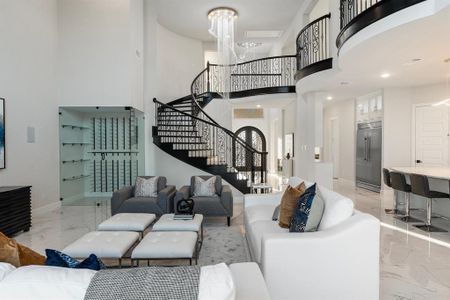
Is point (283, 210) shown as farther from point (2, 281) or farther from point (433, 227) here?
point (433, 227)

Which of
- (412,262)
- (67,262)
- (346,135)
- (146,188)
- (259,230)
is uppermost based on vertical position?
(346,135)

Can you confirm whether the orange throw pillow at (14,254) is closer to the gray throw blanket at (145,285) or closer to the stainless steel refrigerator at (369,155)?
the gray throw blanket at (145,285)

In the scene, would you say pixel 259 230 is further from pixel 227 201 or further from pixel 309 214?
pixel 227 201

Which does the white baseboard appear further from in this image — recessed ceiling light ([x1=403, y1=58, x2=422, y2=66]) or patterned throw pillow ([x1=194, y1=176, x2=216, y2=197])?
recessed ceiling light ([x1=403, y1=58, x2=422, y2=66])

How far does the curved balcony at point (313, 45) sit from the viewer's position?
253 inches

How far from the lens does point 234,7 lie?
7.88 metres

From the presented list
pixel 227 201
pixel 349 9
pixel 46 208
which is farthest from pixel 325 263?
pixel 46 208

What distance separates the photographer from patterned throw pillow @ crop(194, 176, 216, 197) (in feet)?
16.8

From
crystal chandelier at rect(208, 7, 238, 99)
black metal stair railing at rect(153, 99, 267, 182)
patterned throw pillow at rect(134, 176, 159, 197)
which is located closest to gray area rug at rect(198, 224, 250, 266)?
patterned throw pillow at rect(134, 176, 159, 197)

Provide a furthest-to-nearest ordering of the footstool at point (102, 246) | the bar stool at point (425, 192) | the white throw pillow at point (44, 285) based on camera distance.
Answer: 1. the bar stool at point (425, 192)
2. the footstool at point (102, 246)
3. the white throw pillow at point (44, 285)

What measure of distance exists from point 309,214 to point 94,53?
231 inches

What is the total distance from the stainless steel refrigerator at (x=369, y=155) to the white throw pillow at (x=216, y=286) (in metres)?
8.01

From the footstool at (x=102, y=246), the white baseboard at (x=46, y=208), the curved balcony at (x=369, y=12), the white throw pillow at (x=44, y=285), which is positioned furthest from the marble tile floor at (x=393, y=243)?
the curved balcony at (x=369, y=12)

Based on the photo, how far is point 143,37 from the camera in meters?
6.94
